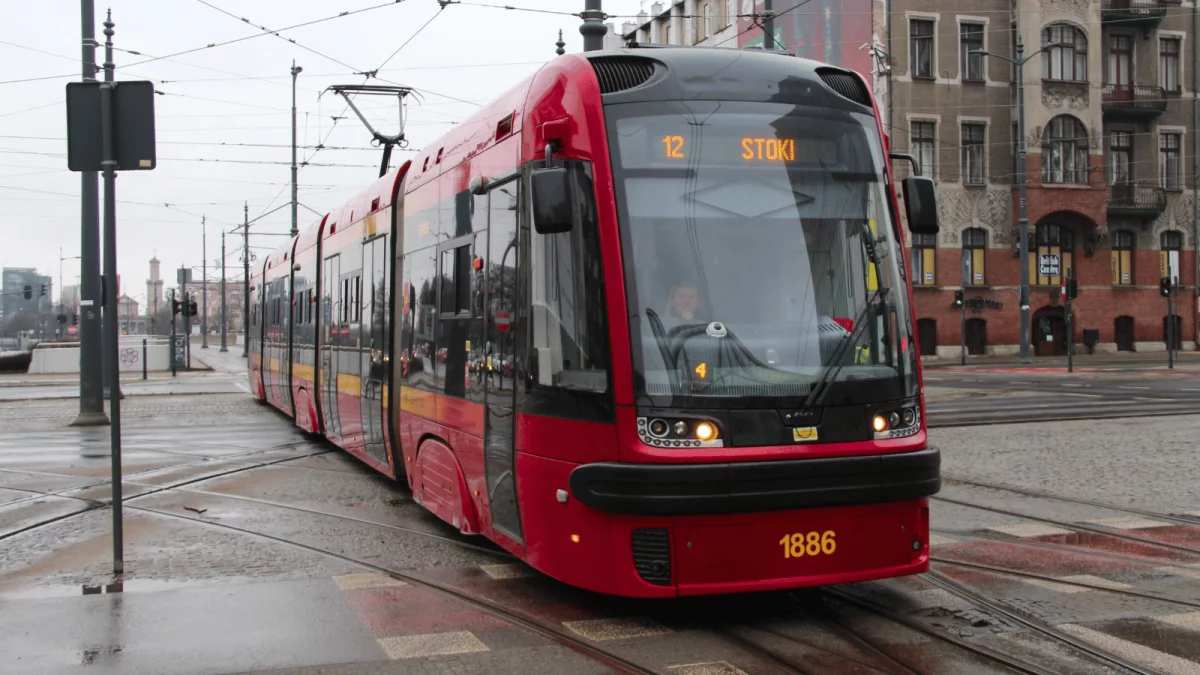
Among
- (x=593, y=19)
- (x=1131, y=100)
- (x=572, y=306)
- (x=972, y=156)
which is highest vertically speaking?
(x=1131, y=100)

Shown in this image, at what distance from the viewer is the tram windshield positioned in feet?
18.9

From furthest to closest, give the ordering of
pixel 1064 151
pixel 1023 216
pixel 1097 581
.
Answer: pixel 1064 151
pixel 1023 216
pixel 1097 581

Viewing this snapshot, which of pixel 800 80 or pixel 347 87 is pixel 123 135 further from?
pixel 347 87

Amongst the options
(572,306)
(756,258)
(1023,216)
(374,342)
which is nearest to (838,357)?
(756,258)

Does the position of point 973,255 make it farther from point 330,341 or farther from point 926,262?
point 330,341

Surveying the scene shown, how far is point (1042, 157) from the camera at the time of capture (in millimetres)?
43250

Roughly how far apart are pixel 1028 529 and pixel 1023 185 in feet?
113

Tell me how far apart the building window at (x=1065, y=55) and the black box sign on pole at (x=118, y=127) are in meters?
41.2

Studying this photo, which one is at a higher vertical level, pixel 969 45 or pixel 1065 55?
pixel 969 45

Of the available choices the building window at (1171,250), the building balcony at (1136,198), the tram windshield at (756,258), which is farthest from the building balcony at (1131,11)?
the tram windshield at (756,258)

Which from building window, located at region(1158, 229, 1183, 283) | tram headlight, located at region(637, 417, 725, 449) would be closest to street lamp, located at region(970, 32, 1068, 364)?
building window, located at region(1158, 229, 1183, 283)

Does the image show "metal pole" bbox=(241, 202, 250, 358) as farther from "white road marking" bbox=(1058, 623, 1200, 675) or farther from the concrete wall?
"white road marking" bbox=(1058, 623, 1200, 675)

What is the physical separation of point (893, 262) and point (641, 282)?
4.71 ft

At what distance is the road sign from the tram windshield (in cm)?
4077
